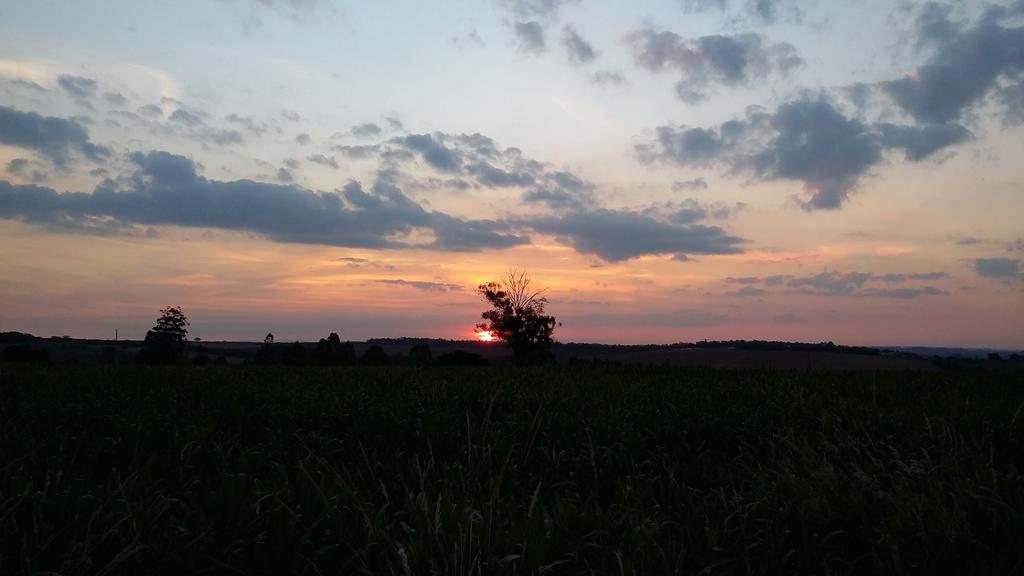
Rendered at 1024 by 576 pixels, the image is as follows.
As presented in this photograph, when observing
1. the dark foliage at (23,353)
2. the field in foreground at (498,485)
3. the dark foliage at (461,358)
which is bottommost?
the field in foreground at (498,485)

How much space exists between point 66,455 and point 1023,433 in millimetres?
10653

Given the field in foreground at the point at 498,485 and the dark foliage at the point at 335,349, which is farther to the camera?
the dark foliage at the point at 335,349

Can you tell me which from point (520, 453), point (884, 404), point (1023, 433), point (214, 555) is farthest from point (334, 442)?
point (884, 404)

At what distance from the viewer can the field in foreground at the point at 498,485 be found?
3.93 metres

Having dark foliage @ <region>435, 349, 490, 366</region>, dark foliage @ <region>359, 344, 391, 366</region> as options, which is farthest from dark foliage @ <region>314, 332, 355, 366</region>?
dark foliage @ <region>435, 349, 490, 366</region>

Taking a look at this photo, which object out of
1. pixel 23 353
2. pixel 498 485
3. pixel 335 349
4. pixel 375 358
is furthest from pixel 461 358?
pixel 498 485

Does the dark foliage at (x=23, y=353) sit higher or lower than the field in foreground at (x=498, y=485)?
higher

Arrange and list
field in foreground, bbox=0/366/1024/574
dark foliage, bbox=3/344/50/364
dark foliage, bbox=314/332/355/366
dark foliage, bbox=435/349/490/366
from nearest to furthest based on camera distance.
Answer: field in foreground, bbox=0/366/1024/574, dark foliage, bbox=3/344/50/364, dark foliage, bbox=435/349/490/366, dark foliage, bbox=314/332/355/366

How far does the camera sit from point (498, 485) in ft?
14.4

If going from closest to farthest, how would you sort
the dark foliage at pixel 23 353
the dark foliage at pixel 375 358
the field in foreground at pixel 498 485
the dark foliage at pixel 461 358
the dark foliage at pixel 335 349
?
the field in foreground at pixel 498 485
the dark foliage at pixel 23 353
the dark foliage at pixel 375 358
the dark foliage at pixel 461 358
the dark foliage at pixel 335 349

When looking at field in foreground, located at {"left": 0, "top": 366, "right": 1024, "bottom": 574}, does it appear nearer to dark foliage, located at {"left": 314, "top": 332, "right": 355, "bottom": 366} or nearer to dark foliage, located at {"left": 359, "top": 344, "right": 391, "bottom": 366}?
dark foliage, located at {"left": 359, "top": 344, "right": 391, "bottom": 366}

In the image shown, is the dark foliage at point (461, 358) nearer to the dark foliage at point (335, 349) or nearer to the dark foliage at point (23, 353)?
the dark foliage at point (335, 349)

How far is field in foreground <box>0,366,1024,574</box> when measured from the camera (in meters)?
3.93

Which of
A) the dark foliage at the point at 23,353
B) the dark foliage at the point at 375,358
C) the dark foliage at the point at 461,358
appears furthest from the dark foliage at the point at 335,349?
the dark foliage at the point at 23,353
